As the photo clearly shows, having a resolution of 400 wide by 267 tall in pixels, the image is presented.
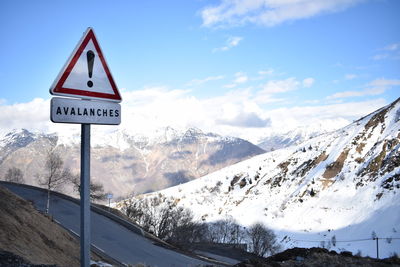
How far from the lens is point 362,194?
50.8 m

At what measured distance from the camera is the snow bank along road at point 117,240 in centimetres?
1941

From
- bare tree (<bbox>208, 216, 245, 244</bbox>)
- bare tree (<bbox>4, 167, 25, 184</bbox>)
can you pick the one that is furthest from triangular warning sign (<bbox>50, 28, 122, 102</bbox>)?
bare tree (<bbox>4, 167, 25, 184</bbox>)

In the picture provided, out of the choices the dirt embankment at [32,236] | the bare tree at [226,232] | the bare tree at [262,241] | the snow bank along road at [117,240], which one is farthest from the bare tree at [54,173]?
the bare tree at [226,232]

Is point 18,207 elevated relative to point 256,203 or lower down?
elevated

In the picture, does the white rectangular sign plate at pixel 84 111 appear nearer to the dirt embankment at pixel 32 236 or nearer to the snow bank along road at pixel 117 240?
the dirt embankment at pixel 32 236

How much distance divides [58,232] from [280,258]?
11565 millimetres

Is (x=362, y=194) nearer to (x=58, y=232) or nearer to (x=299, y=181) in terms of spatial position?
(x=299, y=181)

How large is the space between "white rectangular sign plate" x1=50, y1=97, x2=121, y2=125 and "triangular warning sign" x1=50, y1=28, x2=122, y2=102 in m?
0.07

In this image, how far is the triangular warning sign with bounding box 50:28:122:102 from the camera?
3.59 m

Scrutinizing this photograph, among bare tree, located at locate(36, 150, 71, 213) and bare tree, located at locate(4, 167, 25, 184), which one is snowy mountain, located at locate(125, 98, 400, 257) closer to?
bare tree, located at locate(4, 167, 25, 184)

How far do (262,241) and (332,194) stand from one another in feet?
49.7

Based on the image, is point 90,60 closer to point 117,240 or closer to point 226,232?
point 117,240

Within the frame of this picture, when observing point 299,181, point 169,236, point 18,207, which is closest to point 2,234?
point 18,207

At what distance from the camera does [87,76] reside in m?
3.78
